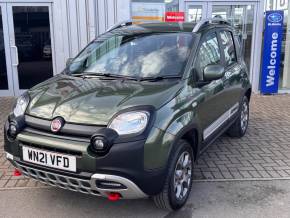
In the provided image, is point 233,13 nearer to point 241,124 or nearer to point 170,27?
point 241,124

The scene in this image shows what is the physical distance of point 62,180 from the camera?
10.1 ft

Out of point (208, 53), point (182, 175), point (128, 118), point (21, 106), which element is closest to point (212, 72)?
point (208, 53)

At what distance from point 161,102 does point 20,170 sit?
57.8 inches

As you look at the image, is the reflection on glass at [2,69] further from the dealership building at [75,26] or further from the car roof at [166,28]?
the car roof at [166,28]

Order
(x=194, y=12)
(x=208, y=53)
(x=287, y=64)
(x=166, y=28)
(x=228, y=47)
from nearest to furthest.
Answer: (x=208, y=53), (x=166, y=28), (x=228, y=47), (x=194, y=12), (x=287, y=64)

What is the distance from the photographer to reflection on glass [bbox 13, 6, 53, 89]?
8.70 metres

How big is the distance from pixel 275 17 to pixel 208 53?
17.1 feet

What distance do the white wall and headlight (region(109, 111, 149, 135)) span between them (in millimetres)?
6159

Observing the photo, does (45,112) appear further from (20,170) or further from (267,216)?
(267,216)

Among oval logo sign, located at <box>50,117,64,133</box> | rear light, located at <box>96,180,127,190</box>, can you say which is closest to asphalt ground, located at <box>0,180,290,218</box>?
rear light, located at <box>96,180,127,190</box>

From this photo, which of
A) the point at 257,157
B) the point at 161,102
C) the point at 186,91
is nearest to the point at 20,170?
the point at 161,102

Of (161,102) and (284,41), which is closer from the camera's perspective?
(161,102)

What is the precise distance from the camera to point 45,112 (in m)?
3.22

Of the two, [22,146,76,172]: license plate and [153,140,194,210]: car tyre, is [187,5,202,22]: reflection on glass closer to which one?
[153,140,194,210]: car tyre
